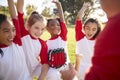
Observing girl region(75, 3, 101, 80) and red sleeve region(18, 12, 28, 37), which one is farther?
girl region(75, 3, 101, 80)

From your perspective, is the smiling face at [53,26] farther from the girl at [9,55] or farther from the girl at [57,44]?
the girl at [9,55]

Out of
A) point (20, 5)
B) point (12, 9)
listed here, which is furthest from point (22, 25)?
point (12, 9)

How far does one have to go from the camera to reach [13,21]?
14.5 ft

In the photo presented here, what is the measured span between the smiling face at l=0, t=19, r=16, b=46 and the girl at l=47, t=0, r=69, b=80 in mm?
1294

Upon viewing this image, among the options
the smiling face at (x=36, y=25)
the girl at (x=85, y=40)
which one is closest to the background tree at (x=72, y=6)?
the girl at (x=85, y=40)

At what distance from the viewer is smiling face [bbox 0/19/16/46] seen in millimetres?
4204

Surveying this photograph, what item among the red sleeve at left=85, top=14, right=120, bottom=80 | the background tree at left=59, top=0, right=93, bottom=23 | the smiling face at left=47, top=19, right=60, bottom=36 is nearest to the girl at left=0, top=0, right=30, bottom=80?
the smiling face at left=47, top=19, right=60, bottom=36

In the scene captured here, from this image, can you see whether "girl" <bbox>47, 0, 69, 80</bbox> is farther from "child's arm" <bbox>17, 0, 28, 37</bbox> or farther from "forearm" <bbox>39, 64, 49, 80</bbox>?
"child's arm" <bbox>17, 0, 28, 37</bbox>

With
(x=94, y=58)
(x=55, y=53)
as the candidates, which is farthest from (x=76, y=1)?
(x=94, y=58)

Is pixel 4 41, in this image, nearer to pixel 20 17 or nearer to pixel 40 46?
pixel 20 17

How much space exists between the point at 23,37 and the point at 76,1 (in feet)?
182

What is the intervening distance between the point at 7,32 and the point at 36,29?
0.89 metres

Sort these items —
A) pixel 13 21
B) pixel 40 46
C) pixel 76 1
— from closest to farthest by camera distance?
pixel 13 21
pixel 40 46
pixel 76 1

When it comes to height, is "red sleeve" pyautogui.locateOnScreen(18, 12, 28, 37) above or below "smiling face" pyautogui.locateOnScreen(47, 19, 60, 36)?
above
